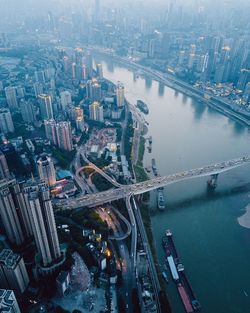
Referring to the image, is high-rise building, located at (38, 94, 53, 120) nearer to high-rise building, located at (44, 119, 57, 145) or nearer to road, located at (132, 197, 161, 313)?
high-rise building, located at (44, 119, 57, 145)

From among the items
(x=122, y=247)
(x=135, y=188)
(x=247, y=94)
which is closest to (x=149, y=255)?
(x=122, y=247)

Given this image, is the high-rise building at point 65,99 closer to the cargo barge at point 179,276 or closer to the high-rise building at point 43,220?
the cargo barge at point 179,276

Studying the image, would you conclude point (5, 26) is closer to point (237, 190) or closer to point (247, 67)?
point (247, 67)

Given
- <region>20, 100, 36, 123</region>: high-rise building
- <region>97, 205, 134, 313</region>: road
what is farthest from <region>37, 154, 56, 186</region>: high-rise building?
<region>20, 100, 36, 123</region>: high-rise building

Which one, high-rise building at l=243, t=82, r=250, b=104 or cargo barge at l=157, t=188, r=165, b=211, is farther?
high-rise building at l=243, t=82, r=250, b=104

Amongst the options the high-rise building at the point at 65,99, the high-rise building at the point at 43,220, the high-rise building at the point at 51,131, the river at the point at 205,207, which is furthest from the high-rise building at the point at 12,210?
the high-rise building at the point at 65,99

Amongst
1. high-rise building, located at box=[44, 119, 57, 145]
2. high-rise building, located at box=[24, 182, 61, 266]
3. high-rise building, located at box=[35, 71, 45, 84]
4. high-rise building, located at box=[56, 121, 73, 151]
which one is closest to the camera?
high-rise building, located at box=[24, 182, 61, 266]

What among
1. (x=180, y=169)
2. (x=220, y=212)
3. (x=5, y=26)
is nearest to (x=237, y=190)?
(x=220, y=212)
